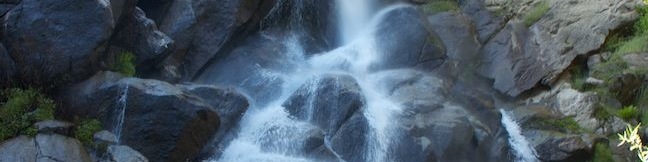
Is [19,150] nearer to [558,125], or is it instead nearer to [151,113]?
[151,113]

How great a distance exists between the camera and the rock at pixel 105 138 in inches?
349

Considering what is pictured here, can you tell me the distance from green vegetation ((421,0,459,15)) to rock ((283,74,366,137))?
484 cm

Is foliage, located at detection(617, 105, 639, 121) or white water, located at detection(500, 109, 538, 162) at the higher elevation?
foliage, located at detection(617, 105, 639, 121)

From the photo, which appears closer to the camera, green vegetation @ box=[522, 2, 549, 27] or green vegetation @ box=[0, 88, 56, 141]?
green vegetation @ box=[0, 88, 56, 141]

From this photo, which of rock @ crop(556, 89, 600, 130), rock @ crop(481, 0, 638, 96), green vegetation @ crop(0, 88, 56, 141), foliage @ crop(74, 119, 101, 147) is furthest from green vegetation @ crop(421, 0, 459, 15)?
green vegetation @ crop(0, 88, 56, 141)

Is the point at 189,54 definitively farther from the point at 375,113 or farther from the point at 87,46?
the point at 375,113

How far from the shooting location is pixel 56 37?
9891mm

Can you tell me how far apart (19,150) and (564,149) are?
8267 millimetres

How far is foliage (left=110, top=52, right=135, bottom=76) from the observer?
416 inches

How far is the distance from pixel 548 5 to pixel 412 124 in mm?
5678

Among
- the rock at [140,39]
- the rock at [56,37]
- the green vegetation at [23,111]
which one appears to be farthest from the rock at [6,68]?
the rock at [140,39]

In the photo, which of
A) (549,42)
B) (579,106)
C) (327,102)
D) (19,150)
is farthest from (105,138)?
(549,42)

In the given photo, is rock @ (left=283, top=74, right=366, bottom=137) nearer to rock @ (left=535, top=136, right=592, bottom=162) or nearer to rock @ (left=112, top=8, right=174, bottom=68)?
rock @ (left=112, top=8, right=174, bottom=68)

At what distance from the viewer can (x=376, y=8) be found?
55.0 ft
